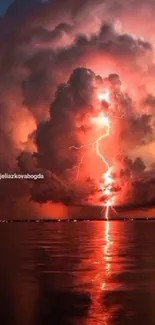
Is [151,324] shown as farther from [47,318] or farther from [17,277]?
[17,277]

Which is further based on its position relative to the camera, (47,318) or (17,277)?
(17,277)

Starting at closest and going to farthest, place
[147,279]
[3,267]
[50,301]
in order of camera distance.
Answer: [50,301] < [147,279] < [3,267]

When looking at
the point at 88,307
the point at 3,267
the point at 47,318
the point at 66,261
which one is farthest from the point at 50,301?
the point at 66,261

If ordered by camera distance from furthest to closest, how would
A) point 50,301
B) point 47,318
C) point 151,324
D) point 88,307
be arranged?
1. point 50,301
2. point 88,307
3. point 47,318
4. point 151,324

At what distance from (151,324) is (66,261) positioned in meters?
26.2

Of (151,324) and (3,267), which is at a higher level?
(3,267)

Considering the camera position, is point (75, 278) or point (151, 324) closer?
point (151, 324)

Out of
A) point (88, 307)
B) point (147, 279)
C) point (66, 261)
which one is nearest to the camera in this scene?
point (88, 307)

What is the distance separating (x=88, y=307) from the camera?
2273 centimetres

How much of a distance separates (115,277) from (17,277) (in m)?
6.63

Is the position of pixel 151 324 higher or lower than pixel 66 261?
lower

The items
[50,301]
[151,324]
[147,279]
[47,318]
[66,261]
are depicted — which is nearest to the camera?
[151,324]

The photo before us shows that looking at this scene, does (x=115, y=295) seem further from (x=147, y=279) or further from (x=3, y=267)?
(x=3, y=267)

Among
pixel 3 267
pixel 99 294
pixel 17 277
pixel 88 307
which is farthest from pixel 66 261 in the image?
pixel 88 307
